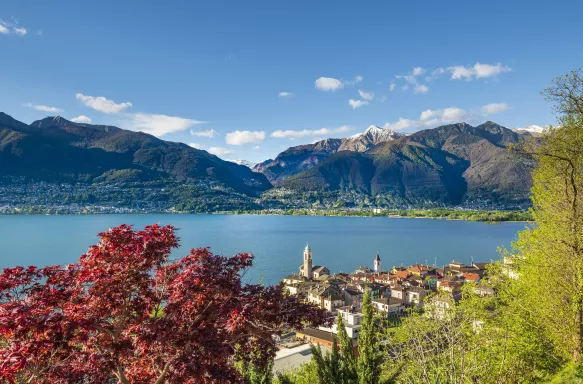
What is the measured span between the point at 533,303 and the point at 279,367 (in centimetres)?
→ 1778

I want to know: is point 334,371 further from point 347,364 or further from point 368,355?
point 368,355

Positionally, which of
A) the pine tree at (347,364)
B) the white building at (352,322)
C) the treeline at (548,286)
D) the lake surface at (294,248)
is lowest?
the lake surface at (294,248)

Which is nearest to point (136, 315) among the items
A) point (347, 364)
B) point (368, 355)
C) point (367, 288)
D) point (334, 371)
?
point (334, 371)

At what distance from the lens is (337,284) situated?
185 feet

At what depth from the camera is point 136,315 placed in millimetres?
5957

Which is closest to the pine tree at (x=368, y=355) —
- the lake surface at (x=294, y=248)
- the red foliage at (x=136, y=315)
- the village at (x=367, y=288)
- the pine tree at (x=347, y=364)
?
the pine tree at (x=347, y=364)

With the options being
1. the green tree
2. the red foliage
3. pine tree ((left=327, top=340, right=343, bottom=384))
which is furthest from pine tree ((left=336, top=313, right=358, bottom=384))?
the red foliage

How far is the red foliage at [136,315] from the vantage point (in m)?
4.57

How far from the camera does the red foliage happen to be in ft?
15.0

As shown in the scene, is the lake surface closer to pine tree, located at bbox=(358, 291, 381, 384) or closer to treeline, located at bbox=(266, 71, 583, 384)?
pine tree, located at bbox=(358, 291, 381, 384)

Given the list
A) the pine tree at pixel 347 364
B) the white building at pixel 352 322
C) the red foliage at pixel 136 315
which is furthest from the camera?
the white building at pixel 352 322

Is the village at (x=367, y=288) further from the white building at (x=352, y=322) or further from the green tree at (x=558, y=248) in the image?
the green tree at (x=558, y=248)

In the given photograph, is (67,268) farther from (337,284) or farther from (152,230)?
(337,284)

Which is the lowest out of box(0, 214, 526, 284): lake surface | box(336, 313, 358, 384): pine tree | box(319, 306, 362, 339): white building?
box(0, 214, 526, 284): lake surface
